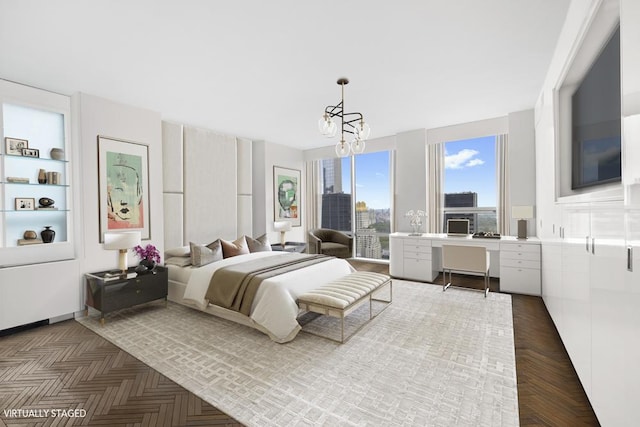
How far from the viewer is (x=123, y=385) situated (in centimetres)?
225

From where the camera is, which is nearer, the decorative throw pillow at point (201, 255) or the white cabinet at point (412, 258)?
the decorative throw pillow at point (201, 255)

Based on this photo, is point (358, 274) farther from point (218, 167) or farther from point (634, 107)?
point (218, 167)

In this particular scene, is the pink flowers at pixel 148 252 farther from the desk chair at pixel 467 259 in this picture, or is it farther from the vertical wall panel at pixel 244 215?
the desk chair at pixel 467 259

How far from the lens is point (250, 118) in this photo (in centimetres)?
493

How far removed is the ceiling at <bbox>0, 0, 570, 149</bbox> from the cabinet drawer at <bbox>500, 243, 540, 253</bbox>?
7.17 ft

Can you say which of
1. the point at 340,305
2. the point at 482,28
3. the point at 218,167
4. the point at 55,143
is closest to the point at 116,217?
the point at 55,143

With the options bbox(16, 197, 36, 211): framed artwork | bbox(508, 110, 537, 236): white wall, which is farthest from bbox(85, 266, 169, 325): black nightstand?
bbox(508, 110, 537, 236): white wall

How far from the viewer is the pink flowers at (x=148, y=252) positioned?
12.8ft

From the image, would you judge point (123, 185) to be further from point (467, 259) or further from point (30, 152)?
point (467, 259)

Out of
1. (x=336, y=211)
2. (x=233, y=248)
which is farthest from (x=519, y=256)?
(x=233, y=248)

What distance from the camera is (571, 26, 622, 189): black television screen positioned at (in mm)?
1788

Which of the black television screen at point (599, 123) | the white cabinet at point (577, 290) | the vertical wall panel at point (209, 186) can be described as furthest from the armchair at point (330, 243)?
the black television screen at point (599, 123)

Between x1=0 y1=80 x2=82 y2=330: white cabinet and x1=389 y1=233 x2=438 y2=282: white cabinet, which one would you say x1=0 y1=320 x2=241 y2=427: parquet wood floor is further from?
x1=389 y1=233 x2=438 y2=282: white cabinet

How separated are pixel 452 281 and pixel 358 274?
2363 millimetres
